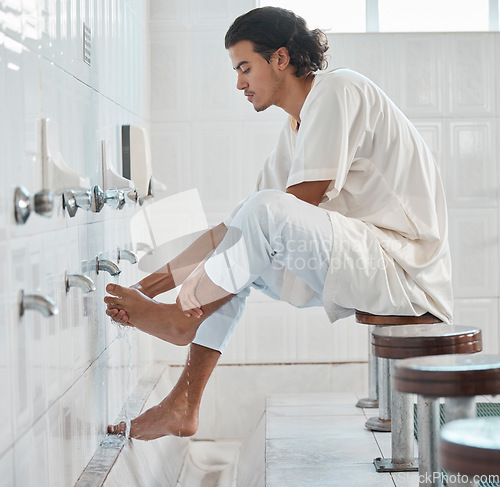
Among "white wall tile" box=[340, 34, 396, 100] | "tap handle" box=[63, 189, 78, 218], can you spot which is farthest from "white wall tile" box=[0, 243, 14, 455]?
"white wall tile" box=[340, 34, 396, 100]

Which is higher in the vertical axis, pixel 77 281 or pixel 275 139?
pixel 275 139

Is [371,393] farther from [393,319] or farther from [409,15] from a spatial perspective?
[409,15]

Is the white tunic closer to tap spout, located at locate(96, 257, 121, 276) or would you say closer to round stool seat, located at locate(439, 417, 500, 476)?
tap spout, located at locate(96, 257, 121, 276)

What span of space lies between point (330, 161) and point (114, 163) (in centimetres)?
59

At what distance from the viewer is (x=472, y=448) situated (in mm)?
884

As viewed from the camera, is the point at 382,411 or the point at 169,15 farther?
the point at 169,15

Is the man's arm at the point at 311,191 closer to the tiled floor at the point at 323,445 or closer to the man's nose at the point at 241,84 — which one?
the man's nose at the point at 241,84

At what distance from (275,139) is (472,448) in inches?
72.1

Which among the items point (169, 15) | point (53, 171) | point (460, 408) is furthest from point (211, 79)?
point (460, 408)

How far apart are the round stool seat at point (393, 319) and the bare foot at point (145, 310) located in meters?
0.40

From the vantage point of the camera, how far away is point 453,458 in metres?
0.90

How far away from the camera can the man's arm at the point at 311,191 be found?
5.47 ft

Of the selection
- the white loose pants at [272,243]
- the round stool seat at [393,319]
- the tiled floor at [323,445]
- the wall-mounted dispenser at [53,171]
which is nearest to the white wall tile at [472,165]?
the tiled floor at [323,445]

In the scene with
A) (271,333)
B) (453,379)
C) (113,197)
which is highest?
(113,197)
